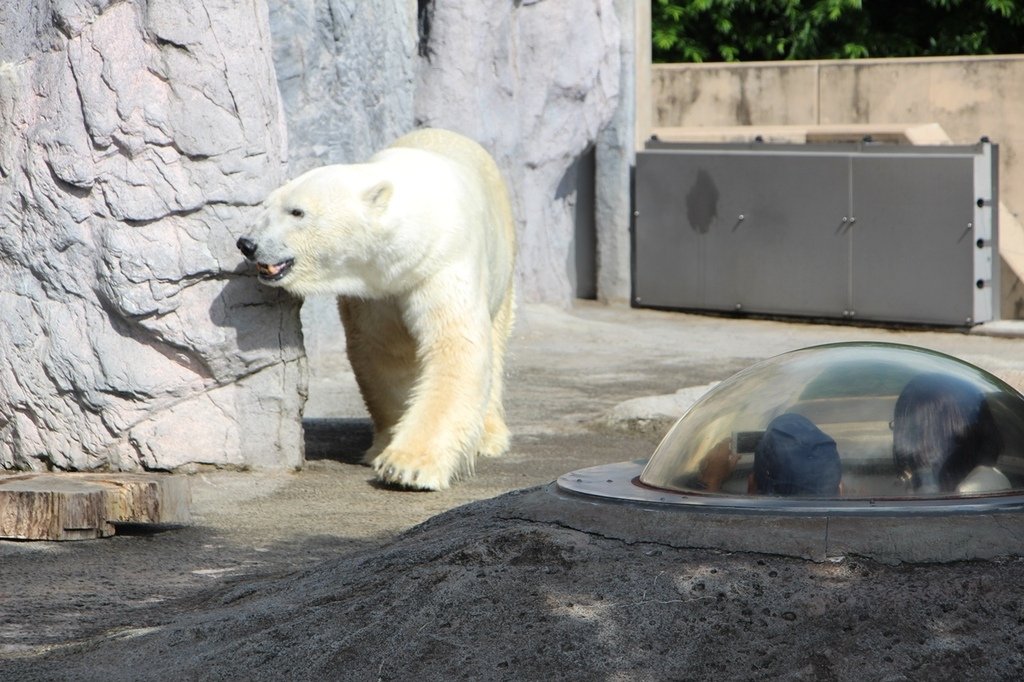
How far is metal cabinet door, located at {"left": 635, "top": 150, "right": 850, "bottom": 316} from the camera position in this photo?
12516mm

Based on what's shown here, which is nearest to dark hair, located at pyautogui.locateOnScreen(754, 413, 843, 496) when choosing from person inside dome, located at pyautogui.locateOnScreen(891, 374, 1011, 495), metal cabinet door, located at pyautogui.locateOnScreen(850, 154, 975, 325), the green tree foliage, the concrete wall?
person inside dome, located at pyautogui.locateOnScreen(891, 374, 1011, 495)

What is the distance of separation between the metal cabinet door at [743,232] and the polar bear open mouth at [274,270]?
729 cm

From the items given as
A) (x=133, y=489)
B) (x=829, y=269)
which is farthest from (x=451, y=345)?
(x=829, y=269)

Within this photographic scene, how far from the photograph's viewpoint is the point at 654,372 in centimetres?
982

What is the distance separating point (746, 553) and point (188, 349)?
3.46 m

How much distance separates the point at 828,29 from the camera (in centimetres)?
1942

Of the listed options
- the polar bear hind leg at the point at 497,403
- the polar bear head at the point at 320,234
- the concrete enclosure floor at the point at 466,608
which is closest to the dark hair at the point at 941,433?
the concrete enclosure floor at the point at 466,608

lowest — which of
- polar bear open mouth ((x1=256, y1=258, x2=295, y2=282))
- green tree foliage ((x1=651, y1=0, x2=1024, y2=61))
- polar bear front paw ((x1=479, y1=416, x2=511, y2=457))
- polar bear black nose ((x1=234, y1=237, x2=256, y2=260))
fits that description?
polar bear front paw ((x1=479, y1=416, x2=511, y2=457))

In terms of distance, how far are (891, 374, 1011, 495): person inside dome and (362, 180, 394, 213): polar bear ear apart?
302cm

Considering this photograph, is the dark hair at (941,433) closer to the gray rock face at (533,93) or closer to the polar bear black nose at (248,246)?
the polar bear black nose at (248,246)

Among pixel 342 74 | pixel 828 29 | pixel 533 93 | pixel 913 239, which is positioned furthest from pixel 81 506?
pixel 828 29

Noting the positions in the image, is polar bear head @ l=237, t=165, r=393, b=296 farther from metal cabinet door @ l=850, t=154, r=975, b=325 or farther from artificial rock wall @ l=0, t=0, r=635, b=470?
metal cabinet door @ l=850, t=154, r=975, b=325

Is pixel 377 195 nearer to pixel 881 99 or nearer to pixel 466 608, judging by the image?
pixel 466 608

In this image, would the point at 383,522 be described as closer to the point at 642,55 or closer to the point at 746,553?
the point at 746,553
